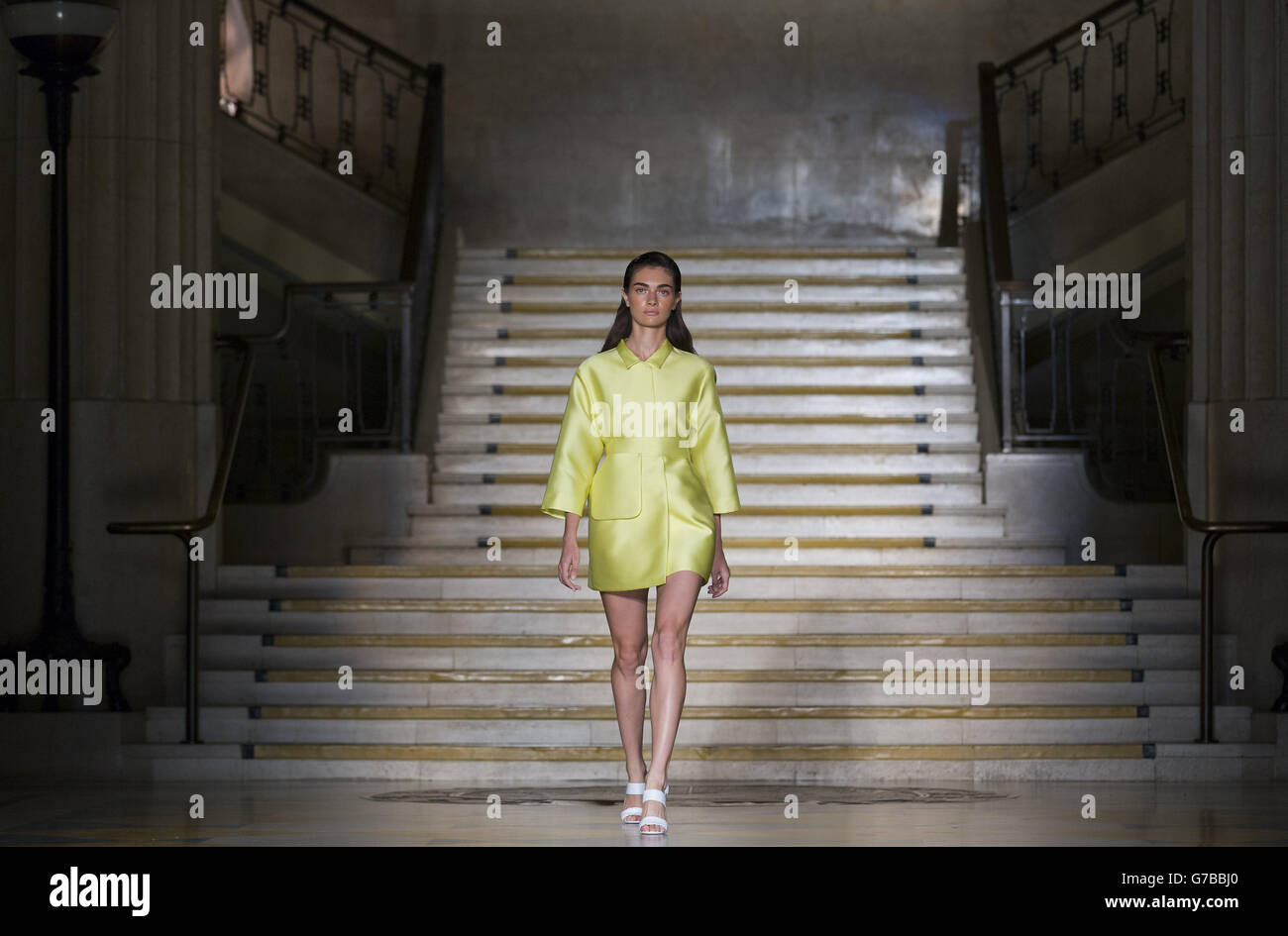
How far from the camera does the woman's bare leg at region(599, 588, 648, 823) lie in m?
5.98

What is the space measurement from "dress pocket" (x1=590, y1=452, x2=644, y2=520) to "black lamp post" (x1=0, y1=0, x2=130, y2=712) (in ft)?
11.2

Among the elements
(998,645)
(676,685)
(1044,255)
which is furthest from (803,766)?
(1044,255)

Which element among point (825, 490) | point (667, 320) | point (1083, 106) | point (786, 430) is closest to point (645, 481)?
point (667, 320)

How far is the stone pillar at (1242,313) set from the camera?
8766 millimetres

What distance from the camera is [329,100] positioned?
15328 mm

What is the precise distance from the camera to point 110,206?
29.1 ft

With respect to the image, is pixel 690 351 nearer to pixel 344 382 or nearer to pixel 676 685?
pixel 676 685

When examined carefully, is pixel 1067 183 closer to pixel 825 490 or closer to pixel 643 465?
pixel 825 490

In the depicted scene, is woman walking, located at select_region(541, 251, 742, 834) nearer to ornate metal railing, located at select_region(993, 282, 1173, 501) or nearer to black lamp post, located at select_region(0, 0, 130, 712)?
black lamp post, located at select_region(0, 0, 130, 712)

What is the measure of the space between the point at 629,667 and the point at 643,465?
642mm

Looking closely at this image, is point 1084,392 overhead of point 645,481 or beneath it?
overhead

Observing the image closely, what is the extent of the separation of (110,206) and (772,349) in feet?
14.5
